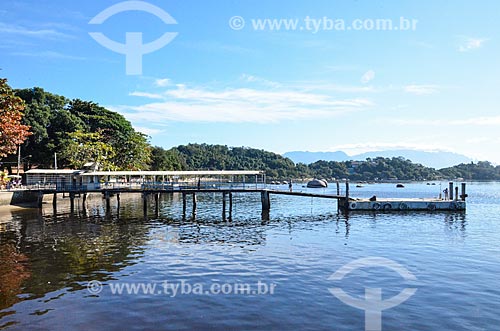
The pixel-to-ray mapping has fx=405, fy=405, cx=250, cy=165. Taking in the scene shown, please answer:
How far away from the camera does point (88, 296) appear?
18.1 m

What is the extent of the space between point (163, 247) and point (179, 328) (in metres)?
15.0

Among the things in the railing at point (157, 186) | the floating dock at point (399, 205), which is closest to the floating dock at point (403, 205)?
the floating dock at point (399, 205)

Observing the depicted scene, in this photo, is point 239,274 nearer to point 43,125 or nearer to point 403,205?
point 403,205

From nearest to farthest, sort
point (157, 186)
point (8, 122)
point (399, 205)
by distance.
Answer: point (8, 122)
point (157, 186)
point (399, 205)

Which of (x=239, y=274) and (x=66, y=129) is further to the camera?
(x=66, y=129)

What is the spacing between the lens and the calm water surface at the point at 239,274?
15477 millimetres

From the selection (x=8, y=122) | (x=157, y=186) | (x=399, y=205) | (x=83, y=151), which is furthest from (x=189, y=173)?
(x=83, y=151)

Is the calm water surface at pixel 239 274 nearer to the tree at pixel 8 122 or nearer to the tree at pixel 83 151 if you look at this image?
the tree at pixel 8 122

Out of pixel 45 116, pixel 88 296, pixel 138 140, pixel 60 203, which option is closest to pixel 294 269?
pixel 88 296

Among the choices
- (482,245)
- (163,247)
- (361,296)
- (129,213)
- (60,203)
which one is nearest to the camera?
(361,296)

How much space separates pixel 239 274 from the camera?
2177 cm

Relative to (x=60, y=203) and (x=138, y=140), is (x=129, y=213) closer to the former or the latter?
(x=60, y=203)

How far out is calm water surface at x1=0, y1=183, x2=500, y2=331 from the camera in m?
15.5
